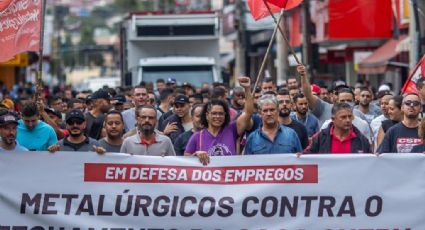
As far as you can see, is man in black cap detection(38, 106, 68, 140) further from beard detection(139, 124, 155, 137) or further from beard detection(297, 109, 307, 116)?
beard detection(297, 109, 307, 116)

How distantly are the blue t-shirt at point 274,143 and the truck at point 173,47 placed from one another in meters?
15.8

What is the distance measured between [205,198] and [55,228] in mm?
1182

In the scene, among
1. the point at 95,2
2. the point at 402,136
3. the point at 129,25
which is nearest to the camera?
the point at 402,136

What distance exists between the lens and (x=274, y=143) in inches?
438

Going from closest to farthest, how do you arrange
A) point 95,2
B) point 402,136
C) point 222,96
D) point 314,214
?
point 314,214, point 402,136, point 222,96, point 95,2

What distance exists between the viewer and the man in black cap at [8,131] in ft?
35.0

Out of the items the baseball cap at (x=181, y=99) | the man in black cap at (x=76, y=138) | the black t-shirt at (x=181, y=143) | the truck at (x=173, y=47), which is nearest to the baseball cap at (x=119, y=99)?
the baseball cap at (x=181, y=99)

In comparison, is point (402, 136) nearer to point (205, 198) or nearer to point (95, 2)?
point (205, 198)

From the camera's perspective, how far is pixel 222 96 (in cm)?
1658

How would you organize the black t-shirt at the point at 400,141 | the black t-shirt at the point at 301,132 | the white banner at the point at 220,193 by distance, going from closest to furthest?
the white banner at the point at 220,193 < the black t-shirt at the point at 400,141 < the black t-shirt at the point at 301,132

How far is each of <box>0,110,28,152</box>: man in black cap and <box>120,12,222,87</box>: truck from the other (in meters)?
16.3

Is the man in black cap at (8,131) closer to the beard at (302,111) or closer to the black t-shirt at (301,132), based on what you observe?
the black t-shirt at (301,132)

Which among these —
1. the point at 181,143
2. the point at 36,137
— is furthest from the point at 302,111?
the point at 36,137

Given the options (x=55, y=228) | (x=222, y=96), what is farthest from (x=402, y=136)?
(x=222, y=96)
